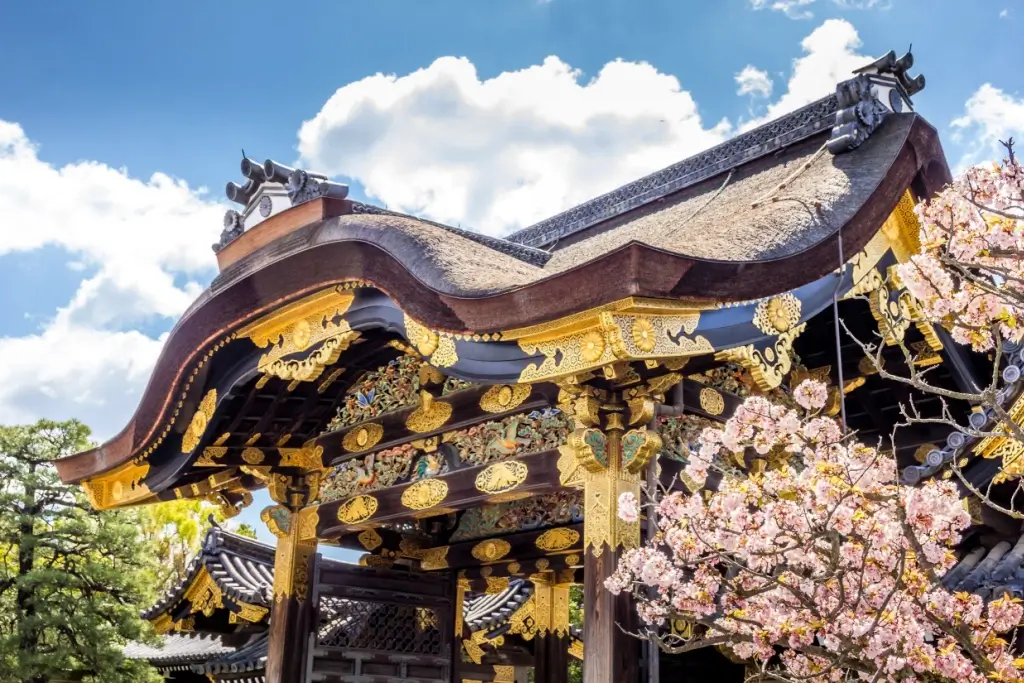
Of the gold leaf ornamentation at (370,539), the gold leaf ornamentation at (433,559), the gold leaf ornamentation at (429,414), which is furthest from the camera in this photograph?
the gold leaf ornamentation at (433,559)

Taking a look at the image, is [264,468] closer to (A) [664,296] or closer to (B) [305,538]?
(B) [305,538]

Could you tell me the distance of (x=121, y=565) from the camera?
42.6 feet

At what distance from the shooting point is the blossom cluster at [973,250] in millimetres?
4387

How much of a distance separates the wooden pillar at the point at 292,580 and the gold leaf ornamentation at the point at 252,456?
0.32 m

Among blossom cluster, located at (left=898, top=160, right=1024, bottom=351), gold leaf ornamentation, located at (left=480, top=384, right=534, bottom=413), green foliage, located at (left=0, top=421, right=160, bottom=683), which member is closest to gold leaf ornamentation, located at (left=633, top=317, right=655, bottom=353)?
blossom cluster, located at (left=898, top=160, right=1024, bottom=351)

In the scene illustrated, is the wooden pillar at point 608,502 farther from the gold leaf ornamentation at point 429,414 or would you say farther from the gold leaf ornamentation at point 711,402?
the gold leaf ornamentation at point 429,414

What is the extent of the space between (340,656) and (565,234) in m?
4.85

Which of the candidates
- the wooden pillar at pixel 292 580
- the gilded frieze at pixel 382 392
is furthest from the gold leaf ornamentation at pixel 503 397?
the wooden pillar at pixel 292 580

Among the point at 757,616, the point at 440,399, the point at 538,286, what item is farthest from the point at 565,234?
the point at 757,616

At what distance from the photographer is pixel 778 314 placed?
5805mm

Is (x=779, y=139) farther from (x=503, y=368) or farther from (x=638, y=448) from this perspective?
(x=503, y=368)

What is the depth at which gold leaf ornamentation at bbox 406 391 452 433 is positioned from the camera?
24.5 feet

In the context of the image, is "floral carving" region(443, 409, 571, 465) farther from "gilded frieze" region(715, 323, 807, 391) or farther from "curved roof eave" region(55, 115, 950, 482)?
"gilded frieze" region(715, 323, 807, 391)

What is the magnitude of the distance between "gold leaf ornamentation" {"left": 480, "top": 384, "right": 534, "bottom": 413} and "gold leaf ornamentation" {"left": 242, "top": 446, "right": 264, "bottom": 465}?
7.87ft
